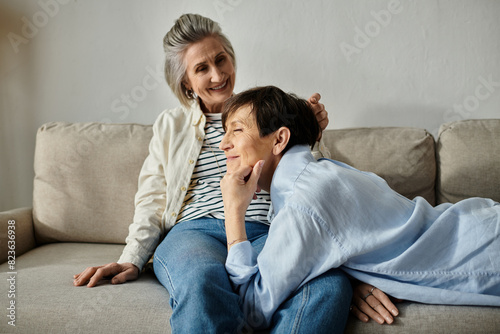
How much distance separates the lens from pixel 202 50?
5.34 ft

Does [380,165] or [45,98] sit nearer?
[380,165]

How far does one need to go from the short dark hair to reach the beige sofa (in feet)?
1.70

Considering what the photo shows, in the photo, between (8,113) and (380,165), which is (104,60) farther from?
(380,165)

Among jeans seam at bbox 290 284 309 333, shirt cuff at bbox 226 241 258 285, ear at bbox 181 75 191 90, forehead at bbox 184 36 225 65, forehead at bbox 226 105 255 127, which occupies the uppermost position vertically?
forehead at bbox 184 36 225 65

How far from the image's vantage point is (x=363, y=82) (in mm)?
2012

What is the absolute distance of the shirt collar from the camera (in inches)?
44.4

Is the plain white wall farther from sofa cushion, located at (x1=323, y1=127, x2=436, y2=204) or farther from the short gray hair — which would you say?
the short gray hair

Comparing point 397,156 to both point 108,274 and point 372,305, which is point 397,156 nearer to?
point 372,305

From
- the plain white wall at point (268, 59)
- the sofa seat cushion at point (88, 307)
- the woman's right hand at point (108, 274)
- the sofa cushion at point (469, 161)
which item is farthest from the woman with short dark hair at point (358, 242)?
the plain white wall at point (268, 59)

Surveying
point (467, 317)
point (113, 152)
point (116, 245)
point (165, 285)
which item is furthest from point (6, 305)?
point (467, 317)

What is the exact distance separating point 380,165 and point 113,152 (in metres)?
1.09

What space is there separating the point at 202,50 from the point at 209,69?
7cm

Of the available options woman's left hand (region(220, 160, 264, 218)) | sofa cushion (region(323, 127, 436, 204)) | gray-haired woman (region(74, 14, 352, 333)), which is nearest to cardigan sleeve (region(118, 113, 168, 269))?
gray-haired woman (region(74, 14, 352, 333))

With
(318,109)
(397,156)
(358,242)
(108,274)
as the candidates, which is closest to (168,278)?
(108,274)
